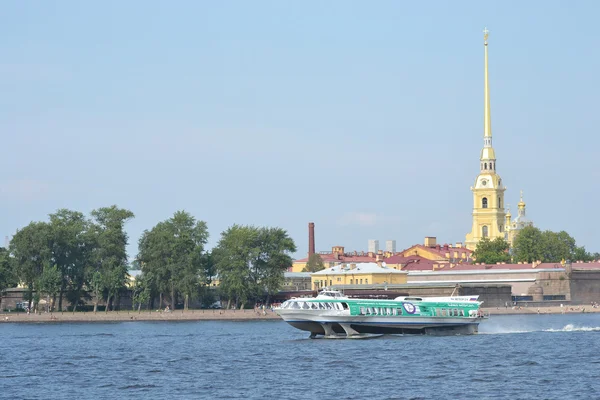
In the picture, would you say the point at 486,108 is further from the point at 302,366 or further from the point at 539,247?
the point at 302,366

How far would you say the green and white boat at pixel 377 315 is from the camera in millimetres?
70250

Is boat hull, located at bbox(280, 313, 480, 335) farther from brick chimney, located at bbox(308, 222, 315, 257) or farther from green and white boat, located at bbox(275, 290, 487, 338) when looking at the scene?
brick chimney, located at bbox(308, 222, 315, 257)

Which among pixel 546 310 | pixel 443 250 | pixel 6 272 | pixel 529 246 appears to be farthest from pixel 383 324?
pixel 443 250

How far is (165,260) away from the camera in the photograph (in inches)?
4926

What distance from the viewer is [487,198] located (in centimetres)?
18675

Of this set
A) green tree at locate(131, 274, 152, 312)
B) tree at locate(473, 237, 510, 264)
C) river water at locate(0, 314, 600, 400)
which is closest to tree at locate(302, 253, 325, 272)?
tree at locate(473, 237, 510, 264)

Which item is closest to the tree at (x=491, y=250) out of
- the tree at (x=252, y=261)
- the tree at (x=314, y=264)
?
the tree at (x=314, y=264)

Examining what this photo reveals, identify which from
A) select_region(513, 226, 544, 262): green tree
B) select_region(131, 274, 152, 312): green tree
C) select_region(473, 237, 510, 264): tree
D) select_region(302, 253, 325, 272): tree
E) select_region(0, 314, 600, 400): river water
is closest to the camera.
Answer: select_region(0, 314, 600, 400): river water

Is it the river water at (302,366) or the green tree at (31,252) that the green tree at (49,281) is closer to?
the green tree at (31,252)

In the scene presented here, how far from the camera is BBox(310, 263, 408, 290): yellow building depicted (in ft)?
480

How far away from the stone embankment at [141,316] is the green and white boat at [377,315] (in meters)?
42.4

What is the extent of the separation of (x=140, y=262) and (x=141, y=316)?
17671 mm

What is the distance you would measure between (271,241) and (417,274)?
2848 cm

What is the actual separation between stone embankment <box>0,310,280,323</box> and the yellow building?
90.2 ft
